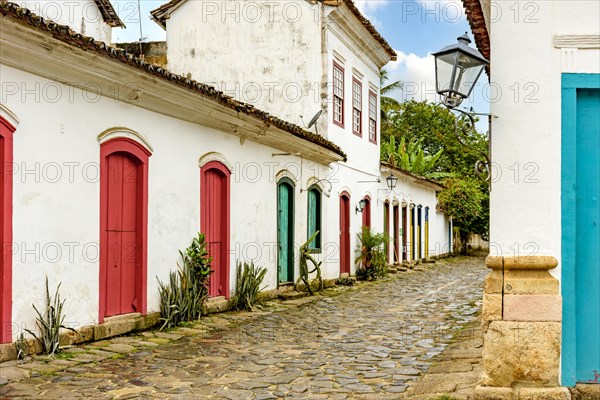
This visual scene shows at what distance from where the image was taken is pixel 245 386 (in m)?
6.10

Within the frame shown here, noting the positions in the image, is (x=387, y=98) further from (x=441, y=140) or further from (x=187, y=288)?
(x=187, y=288)

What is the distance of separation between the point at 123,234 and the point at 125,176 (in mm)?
738

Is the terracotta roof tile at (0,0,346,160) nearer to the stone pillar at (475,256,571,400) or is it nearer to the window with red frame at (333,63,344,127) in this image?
the stone pillar at (475,256,571,400)

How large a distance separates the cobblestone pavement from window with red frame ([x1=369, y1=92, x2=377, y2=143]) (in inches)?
378

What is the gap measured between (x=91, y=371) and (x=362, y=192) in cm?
1389

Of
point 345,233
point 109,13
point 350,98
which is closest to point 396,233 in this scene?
point 345,233

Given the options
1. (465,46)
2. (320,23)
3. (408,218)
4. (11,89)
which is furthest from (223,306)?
(408,218)

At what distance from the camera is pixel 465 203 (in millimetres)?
33312

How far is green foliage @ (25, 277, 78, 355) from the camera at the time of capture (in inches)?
275

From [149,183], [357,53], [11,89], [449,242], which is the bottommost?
[449,242]

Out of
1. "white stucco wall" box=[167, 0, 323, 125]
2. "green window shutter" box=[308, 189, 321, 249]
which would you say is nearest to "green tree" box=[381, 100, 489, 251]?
"green window shutter" box=[308, 189, 321, 249]

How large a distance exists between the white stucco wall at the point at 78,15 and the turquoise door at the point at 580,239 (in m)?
11.7

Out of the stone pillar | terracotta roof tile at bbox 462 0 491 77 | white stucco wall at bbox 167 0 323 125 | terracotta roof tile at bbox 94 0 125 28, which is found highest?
terracotta roof tile at bbox 94 0 125 28

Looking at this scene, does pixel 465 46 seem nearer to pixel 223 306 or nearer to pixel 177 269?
pixel 177 269
